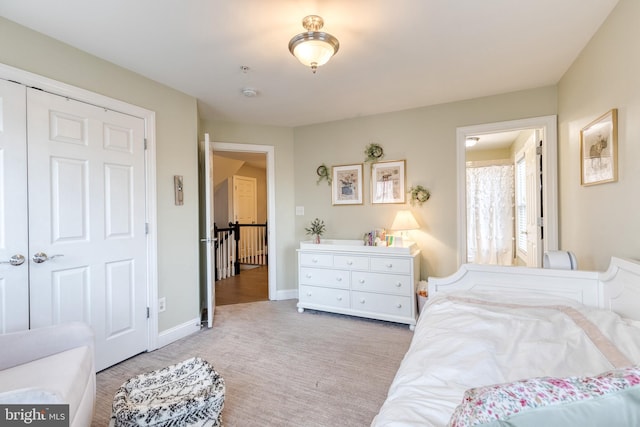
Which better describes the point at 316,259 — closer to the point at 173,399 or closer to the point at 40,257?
the point at 173,399

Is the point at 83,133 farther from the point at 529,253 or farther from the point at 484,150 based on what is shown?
the point at 484,150

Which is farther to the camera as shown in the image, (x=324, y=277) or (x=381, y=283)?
(x=324, y=277)

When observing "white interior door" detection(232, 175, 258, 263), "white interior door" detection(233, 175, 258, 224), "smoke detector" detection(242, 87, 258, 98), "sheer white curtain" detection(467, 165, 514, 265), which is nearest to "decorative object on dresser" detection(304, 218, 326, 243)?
"smoke detector" detection(242, 87, 258, 98)

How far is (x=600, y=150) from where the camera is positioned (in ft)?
6.34

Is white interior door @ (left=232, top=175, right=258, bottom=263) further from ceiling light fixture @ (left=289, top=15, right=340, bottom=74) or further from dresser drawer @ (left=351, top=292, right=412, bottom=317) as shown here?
ceiling light fixture @ (left=289, top=15, right=340, bottom=74)

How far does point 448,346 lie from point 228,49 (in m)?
2.32

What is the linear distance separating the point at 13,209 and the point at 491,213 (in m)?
5.72

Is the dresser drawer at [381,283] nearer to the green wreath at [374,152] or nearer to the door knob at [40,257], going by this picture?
the green wreath at [374,152]

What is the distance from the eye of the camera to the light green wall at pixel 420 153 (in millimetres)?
3062

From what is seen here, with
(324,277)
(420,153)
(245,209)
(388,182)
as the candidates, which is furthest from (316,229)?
(245,209)

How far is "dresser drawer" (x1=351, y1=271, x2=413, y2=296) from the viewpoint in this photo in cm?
300

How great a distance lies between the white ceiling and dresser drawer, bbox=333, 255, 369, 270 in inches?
68.2

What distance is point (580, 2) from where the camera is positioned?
1.69 meters

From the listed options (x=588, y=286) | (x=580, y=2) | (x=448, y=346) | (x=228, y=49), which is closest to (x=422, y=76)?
(x=580, y=2)
